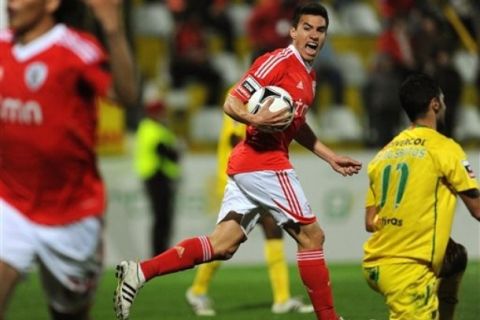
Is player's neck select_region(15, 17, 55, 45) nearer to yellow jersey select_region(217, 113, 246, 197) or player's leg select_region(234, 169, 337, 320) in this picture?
player's leg select_region(234, 169, 337, 320)

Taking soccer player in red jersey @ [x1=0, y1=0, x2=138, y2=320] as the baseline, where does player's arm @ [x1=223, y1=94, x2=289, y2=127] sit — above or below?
below

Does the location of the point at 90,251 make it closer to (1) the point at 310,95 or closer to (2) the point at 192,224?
(1) the point at 310,95

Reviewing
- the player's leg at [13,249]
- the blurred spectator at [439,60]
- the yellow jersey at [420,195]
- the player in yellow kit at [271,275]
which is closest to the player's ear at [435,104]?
the yellow jersey at [420,195]

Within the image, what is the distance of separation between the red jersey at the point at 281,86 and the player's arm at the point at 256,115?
0.56 feet

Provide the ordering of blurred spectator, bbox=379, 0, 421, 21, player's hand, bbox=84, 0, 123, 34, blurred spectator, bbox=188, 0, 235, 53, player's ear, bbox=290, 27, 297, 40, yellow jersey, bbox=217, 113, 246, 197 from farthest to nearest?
blurred spectator, bbox=379, 0, 421, 21
blurred spectator, bbox=188, 0, 235, 53
yellow jersey, bbox=217, 113, 246, 197
player's ear, bbox=290, 27, 297, 40
player's hand, bbox=84, 0, 123, 34

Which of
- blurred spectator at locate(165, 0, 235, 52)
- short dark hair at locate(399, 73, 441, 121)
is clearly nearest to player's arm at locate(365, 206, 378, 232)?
short dark hair at locate(399, 73, 441, 121)

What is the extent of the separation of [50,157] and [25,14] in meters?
0.59

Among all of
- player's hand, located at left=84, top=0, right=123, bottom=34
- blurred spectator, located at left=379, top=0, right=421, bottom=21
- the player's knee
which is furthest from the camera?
blurred spectator, located at left=379, top=0, right=421, bottom=21

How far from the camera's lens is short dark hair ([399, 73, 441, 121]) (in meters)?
7.35

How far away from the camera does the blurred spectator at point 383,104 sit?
1716 cm

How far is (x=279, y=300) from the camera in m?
10.4

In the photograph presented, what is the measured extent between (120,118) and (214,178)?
153cm

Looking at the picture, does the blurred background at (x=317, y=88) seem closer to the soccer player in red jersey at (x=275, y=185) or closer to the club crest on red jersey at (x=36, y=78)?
the soccer player in red jersey at (x=275, y=185)

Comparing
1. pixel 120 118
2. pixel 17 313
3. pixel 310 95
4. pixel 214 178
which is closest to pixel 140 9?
pixel 120 118
